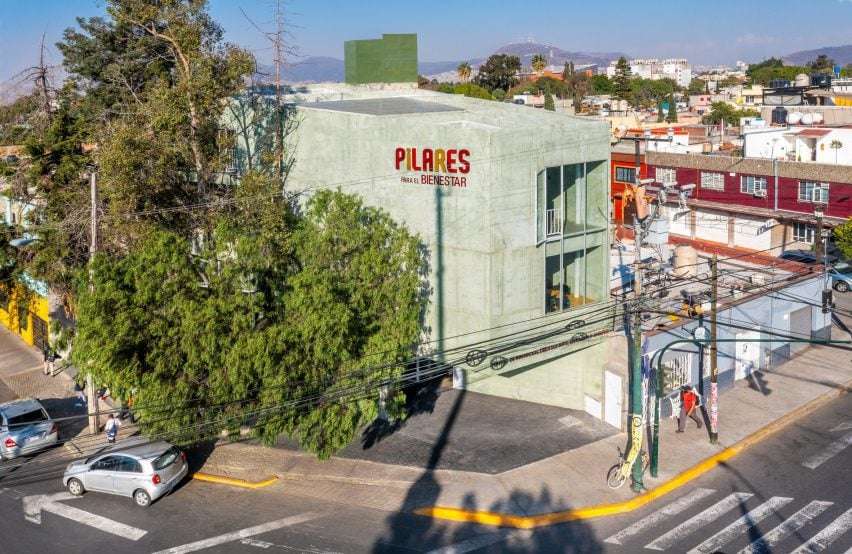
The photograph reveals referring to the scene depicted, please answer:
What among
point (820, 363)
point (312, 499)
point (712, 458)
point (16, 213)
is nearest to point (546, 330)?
point (712, 458)

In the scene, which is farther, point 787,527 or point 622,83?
point 622,83

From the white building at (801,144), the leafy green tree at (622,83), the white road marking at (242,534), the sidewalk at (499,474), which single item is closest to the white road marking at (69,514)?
the white road marking at (242,534)

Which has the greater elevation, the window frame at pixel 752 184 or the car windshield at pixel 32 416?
the window frame at pixel 752 184

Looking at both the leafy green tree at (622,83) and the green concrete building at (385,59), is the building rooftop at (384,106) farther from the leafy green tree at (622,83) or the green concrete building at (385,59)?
the leafy green tree at (622,83)

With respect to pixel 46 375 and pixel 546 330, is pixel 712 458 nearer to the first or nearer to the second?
pixel 546 330

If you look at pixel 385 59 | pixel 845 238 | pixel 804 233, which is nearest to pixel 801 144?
pixel 804 233

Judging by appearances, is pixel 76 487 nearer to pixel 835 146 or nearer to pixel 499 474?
pixel 499 474
